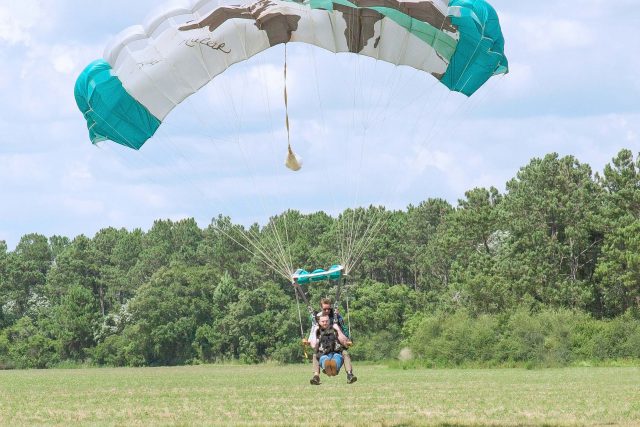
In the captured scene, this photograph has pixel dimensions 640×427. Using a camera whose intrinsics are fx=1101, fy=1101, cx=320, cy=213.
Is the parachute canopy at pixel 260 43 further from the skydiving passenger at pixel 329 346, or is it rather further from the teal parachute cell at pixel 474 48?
the skydiving passenger at pixel 329 346

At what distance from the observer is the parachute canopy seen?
18.1 m

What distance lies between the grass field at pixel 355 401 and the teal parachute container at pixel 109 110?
7.00m

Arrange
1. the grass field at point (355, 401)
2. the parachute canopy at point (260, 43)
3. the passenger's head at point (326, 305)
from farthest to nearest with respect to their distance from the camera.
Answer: the grass field at point (355, 401), the parachute canopy at point (260, 43), the passenger's head at point (326, 305)

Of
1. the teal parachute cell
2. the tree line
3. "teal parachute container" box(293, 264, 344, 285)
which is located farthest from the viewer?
the tree line

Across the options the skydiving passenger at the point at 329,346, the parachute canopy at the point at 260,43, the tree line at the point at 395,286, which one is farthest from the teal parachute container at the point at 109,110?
the tree line at the point at 395,286

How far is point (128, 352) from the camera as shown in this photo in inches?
3083

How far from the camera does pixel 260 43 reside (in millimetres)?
18297

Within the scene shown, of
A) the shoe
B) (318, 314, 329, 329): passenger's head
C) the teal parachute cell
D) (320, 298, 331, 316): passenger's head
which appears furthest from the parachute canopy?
the shoe

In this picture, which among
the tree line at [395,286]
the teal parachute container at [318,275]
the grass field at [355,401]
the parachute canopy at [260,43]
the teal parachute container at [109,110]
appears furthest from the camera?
the tree line at [395,286]

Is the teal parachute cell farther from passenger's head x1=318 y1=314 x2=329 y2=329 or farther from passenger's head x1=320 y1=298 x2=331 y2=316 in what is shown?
passenger's head x1=318 y1=314 x2=329 y2=329

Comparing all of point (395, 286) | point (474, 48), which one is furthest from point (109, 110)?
point (395, 286)

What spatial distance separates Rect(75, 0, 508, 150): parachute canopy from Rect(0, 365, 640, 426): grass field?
24.5ft

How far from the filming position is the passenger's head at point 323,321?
17.4m

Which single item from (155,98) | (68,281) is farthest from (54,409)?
(68,281)
